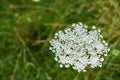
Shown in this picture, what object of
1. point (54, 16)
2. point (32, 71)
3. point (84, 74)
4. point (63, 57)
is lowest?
point (63, 57)

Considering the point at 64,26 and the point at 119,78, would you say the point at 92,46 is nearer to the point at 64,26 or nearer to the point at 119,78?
the point at 119,78

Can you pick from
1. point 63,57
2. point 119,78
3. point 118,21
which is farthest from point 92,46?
point 118,21

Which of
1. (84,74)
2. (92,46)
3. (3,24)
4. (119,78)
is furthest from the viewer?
(3,24)

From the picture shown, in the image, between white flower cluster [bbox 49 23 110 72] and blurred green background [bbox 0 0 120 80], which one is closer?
white flower cluster [bbox 49 23 110 72]

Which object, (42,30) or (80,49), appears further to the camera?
(42,30)

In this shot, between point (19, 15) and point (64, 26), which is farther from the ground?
point (19, 15)

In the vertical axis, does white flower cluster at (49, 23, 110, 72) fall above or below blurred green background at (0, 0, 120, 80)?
below
